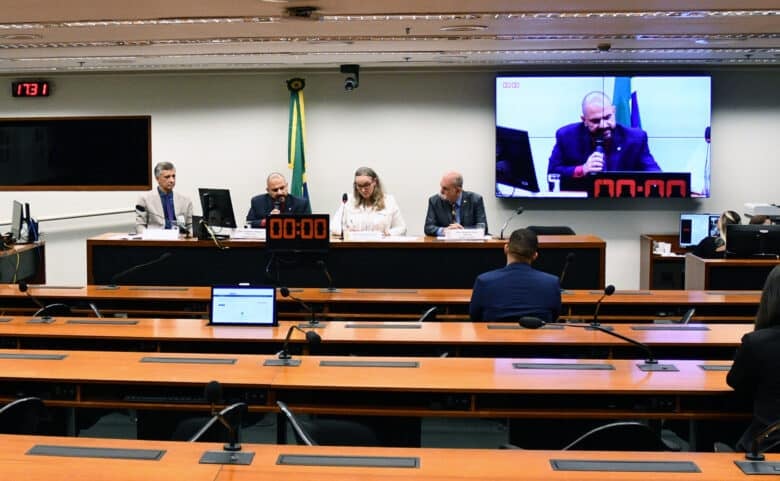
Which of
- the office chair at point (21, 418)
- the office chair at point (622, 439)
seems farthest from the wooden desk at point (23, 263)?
the office chair at point (622, 439)

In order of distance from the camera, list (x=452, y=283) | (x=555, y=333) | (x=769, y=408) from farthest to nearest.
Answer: (x=452, y=283), (x=555, y=333), (x=769, y=408)

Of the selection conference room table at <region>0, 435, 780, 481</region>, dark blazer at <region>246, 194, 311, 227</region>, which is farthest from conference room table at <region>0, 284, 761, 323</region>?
conference room table at <region>0, 435, 780, 481</region>

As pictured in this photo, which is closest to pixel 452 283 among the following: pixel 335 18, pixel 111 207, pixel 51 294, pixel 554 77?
pixel 335 18

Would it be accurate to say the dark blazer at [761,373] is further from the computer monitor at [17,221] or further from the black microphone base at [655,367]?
the computer monitor at [17,221]

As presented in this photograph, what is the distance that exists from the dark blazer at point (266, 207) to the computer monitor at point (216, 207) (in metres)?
0.62

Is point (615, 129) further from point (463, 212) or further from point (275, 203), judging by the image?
point (275, 203)

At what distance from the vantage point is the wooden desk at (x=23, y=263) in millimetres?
8094

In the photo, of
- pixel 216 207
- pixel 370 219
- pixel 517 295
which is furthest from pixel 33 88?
pixel 517 295

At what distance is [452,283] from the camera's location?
7.22m

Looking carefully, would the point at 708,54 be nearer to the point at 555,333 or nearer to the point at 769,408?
the point at 555,333

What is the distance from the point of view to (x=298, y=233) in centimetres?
659

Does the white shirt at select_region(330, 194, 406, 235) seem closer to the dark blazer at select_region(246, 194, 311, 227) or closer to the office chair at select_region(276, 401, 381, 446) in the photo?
the dark blazer at select_region(246, 194, 311, 227)

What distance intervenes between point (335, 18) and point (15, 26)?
257 cm

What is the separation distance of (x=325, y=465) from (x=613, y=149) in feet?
26.1
